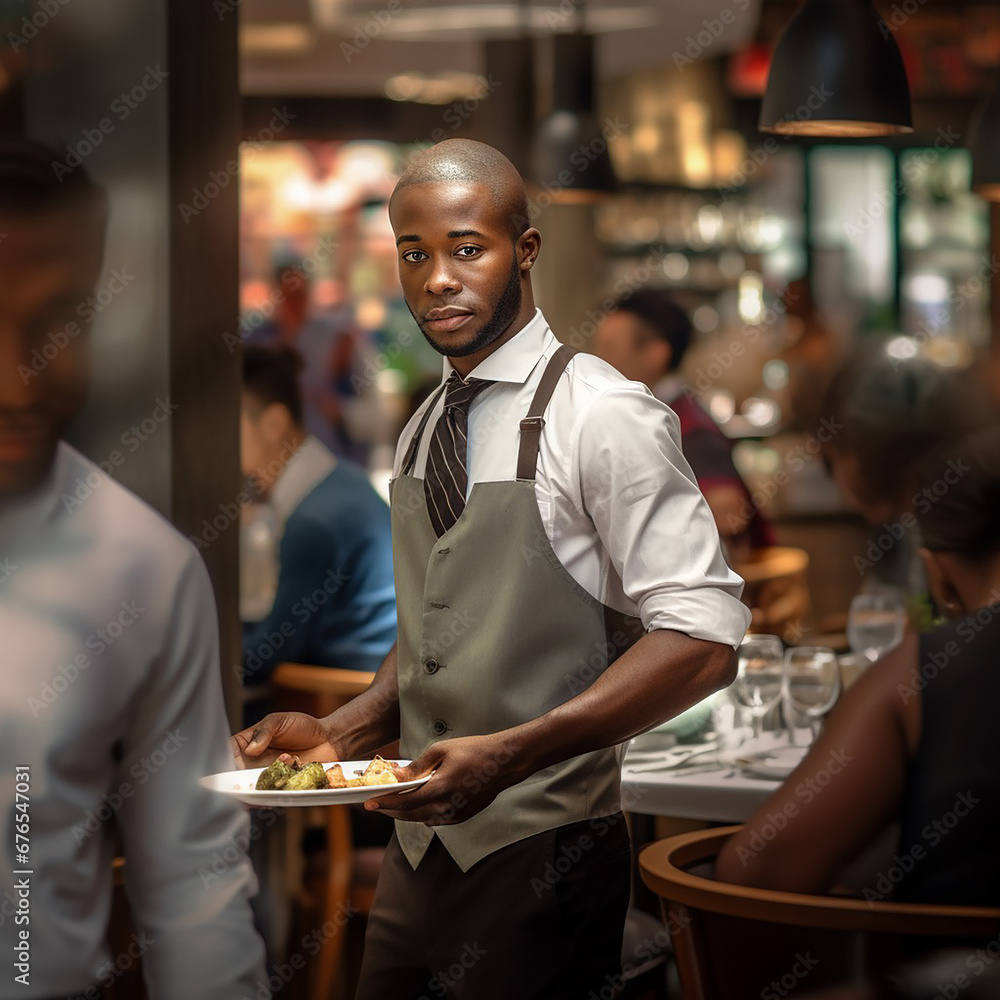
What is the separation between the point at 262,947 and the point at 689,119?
6.93 meters

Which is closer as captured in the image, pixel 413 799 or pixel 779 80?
pixel 413 799

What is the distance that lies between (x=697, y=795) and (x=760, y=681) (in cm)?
39

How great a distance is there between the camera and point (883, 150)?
327 inches

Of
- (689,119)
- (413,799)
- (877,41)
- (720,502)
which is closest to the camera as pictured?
(413,799)

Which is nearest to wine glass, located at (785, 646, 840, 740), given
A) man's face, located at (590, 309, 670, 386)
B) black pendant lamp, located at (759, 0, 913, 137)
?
black pendant lamp, located at (759, 0, 913, 137)

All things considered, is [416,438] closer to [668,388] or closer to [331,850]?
Result: [331,850]

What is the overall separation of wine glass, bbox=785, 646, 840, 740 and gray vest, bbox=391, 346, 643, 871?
43.9 inches

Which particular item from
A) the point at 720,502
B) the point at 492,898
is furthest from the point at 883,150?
the point at 492,898

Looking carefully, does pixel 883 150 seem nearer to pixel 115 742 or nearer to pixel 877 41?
pixel 877 41

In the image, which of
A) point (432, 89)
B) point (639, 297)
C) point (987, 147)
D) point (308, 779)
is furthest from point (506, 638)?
point (432, 89)

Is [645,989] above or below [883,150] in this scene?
below

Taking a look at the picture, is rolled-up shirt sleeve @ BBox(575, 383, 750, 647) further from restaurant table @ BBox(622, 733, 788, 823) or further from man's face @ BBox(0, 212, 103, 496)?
restaurant table @ BBox(622, 733, 788, 823)

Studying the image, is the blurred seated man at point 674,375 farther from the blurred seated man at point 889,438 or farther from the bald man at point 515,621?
the bald man at point 515,621

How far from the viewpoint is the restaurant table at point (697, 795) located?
100 inches
